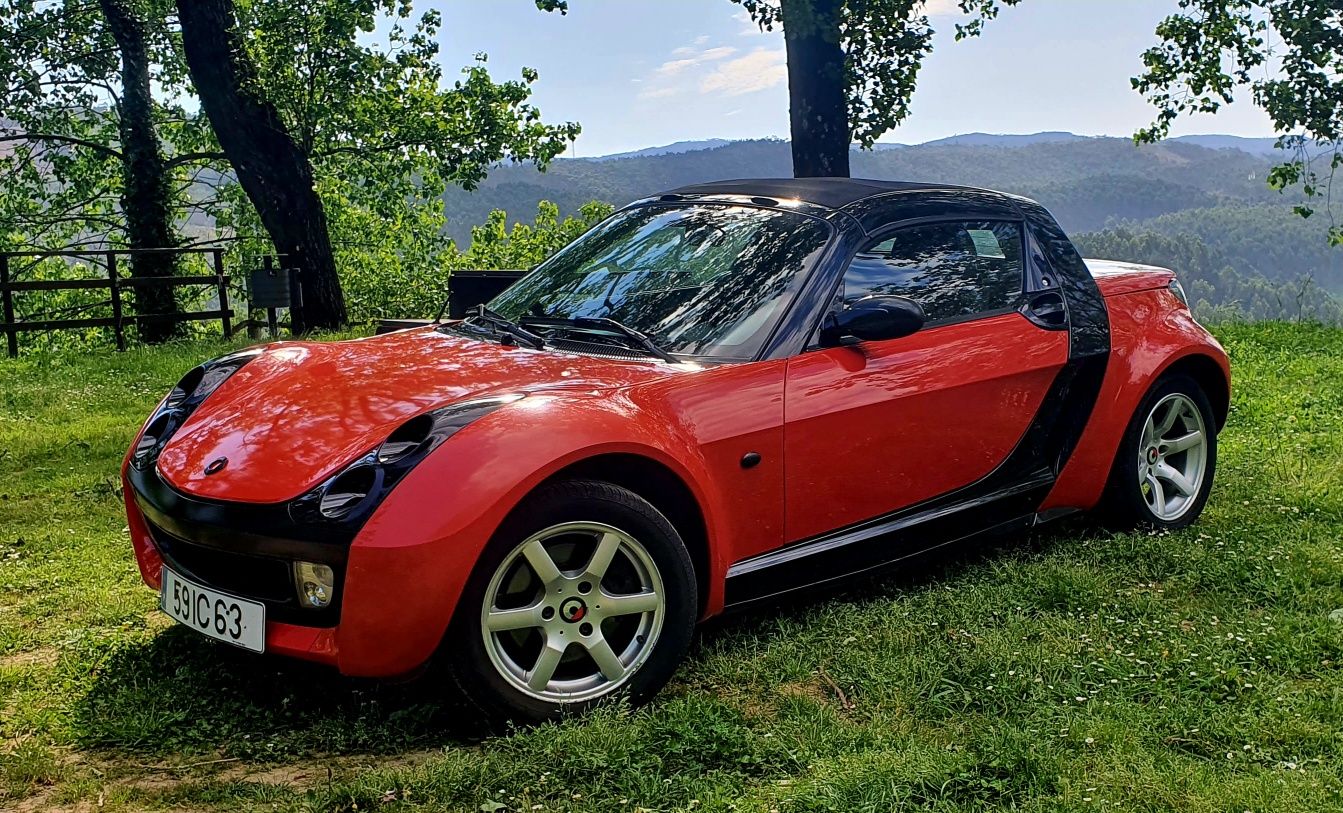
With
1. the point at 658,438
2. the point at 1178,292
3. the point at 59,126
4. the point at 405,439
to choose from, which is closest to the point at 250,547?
the point at 405,439

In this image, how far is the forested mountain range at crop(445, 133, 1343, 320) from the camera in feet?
262

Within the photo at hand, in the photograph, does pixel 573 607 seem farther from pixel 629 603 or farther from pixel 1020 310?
pixel 1020 310

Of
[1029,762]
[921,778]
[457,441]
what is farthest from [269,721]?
[1029,762]

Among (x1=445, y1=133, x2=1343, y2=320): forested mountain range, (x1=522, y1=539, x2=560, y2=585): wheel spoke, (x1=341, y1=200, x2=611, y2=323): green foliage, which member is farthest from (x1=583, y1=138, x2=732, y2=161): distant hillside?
(x1=522, y1=539, x2=560, y2=585): wheel spoke

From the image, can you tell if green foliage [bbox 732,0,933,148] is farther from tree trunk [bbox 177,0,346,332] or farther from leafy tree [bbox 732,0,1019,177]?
tree trunk [bbox 177,0,346,332]

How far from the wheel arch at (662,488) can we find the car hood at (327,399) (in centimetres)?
25

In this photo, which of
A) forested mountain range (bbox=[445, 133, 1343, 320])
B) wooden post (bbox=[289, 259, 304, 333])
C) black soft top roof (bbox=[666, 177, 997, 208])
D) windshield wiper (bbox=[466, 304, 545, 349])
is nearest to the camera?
windshield wiper (bbox=[466, 304, 545, 349])

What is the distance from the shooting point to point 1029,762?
9.92 feet

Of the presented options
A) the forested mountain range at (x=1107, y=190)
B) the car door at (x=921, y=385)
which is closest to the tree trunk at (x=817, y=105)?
the car door at (x=921, y=385)

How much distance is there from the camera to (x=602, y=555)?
3309 mm

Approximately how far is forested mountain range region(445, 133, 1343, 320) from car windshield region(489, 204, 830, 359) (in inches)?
2051

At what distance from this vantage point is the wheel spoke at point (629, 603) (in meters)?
3.36

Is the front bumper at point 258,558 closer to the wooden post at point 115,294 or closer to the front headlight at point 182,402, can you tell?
the front headlight at point 182,402

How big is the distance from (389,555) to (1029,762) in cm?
179
